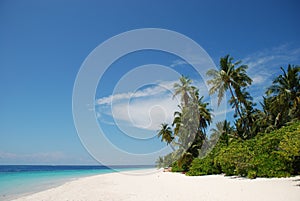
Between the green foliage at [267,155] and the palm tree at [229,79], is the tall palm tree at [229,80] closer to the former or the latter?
the palm tree at [229,79]

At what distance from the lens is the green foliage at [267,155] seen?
35.7ft

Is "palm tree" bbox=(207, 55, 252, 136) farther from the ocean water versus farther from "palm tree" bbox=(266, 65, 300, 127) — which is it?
the ocean water

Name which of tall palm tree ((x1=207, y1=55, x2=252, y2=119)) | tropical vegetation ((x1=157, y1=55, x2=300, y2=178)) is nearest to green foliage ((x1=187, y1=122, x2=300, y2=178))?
tropical vegetation ((x1=157, y1=55, x2=300, y2=178))

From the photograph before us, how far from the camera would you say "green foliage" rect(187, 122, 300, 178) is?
1089 centimetres

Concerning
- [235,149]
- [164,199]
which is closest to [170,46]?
[235,149]

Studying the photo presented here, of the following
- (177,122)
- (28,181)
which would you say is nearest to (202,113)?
(177,122)

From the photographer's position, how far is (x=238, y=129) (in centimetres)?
2778

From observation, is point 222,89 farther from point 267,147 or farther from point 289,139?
point 289,139

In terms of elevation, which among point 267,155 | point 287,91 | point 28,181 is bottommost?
point 28,181

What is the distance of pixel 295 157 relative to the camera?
11.6m

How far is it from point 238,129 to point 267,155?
1554cm

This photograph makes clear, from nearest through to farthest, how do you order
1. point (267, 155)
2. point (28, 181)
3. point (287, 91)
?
point (267, 155) < point (287, 91) < point (28, 181)

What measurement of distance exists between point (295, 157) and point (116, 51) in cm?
1116

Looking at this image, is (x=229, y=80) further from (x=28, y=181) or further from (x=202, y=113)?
(x=28, y=181)
